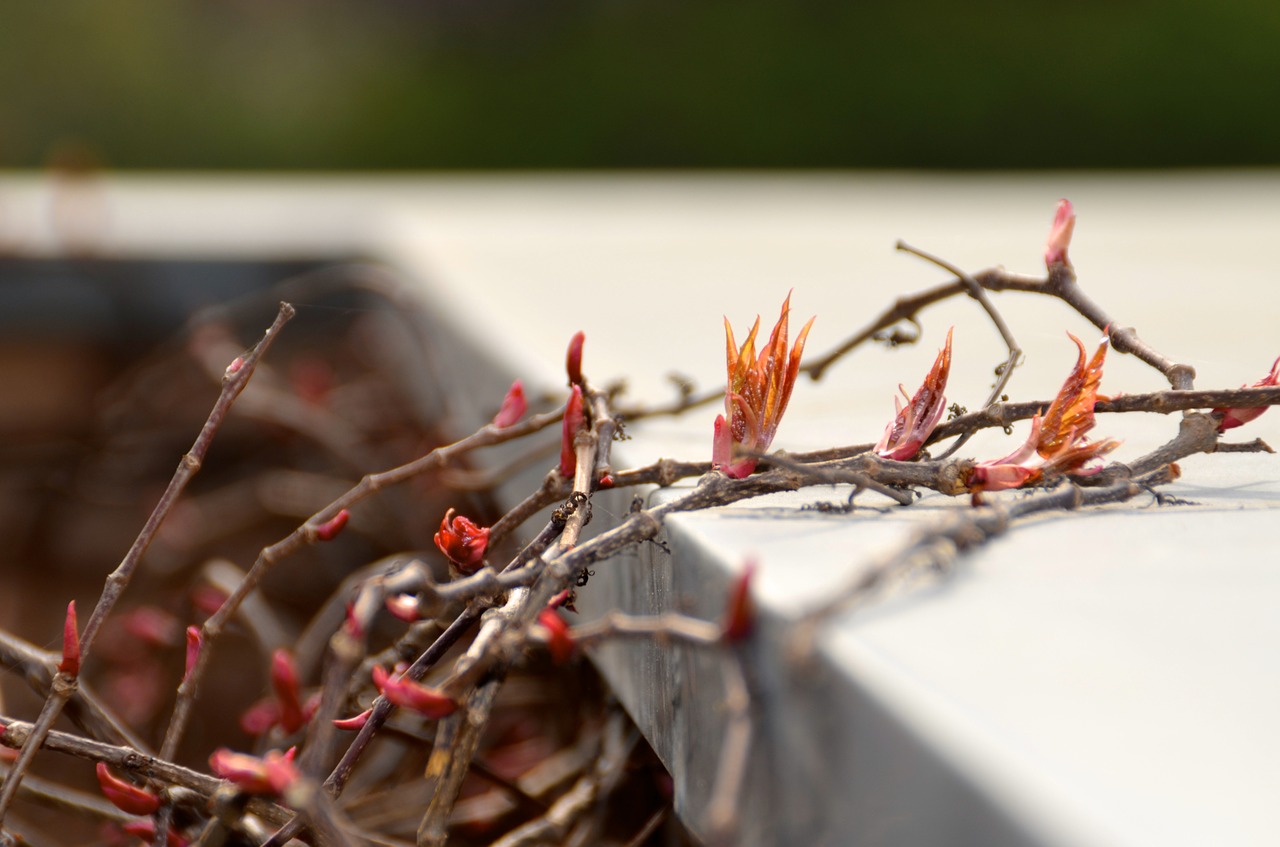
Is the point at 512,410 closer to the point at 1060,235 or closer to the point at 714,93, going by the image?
the point at 1060,235

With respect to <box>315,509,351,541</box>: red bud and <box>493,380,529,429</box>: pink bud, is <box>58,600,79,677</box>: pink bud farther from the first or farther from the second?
<box>493,380,529,429</box>: pink bud

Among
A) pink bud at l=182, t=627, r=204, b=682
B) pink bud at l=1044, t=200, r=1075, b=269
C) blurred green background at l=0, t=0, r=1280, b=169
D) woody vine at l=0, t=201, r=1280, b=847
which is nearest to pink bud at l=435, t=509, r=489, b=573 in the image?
woody vine at l=0, t=201, r=1280, b=847

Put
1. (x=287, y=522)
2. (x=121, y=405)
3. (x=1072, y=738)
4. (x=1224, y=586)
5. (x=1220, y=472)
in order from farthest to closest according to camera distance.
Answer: (x=287, y=522) → (x=121, y=405) → (x=1220, y=472) → (x=1224, y=586) → (x=1072, y=738)

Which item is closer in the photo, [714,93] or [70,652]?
[70,652]

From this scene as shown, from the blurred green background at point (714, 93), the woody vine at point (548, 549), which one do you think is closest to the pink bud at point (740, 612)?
the woody vine at point (548, 549)

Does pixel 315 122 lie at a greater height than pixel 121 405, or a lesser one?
greater

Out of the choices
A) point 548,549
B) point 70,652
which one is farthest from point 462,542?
point 70,652

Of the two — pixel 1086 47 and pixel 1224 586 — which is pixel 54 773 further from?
pixel 1086 47

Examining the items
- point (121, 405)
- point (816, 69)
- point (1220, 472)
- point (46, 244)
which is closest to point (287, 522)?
point (121, 405)

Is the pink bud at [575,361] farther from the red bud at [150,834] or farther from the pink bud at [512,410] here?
the red bud at [150,834]
